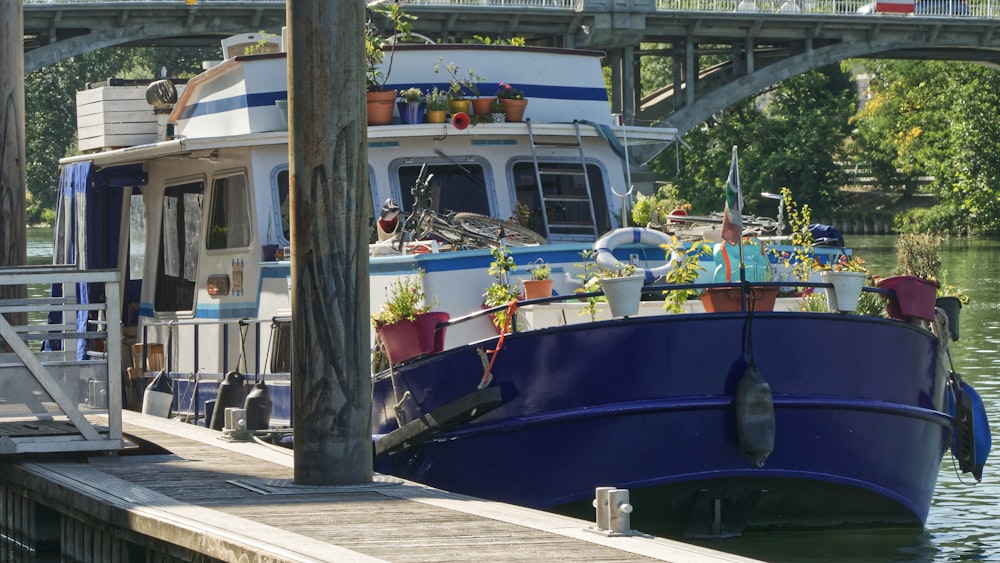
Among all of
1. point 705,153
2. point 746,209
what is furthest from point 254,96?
point 705,153

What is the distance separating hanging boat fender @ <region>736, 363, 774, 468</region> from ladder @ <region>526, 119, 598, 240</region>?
2.82m

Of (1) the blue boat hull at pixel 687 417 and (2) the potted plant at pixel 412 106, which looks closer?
(1) the blue boat hull at pixel 687 417

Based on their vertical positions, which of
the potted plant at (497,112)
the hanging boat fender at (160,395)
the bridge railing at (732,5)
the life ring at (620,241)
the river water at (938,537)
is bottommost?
the river water at (938,537)

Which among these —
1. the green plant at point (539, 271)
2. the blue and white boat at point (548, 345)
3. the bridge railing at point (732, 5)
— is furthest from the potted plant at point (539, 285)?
the bridge railing at point (732, 5)

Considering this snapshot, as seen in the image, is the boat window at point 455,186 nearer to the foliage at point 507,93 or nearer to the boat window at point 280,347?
the foliage at point 507,93

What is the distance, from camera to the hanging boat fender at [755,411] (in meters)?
8.80

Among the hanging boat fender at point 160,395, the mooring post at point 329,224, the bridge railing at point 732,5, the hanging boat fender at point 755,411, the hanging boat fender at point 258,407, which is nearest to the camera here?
the mooring post at point 329,224

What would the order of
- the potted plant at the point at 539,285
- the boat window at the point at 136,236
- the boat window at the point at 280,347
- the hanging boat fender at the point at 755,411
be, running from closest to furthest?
1. the hanging boat fender at the point at 755,411
2. the potted plant at the point at 539,285
3. the boat window at the point at 280,347
4. the boat window at the point at 136,236

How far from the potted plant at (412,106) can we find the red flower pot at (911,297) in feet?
10.8

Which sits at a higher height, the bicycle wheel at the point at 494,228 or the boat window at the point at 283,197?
the boat window at the point at 283,197

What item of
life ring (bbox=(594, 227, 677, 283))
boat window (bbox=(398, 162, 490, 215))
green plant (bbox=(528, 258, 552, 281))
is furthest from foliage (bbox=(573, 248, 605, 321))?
boat window (bbox=(398, 162, 490, 215))

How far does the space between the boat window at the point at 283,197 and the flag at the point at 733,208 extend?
3.39m

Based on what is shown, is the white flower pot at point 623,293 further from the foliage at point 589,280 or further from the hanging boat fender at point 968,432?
the hanging boat fender at point 968,432

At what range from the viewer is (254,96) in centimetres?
1135
